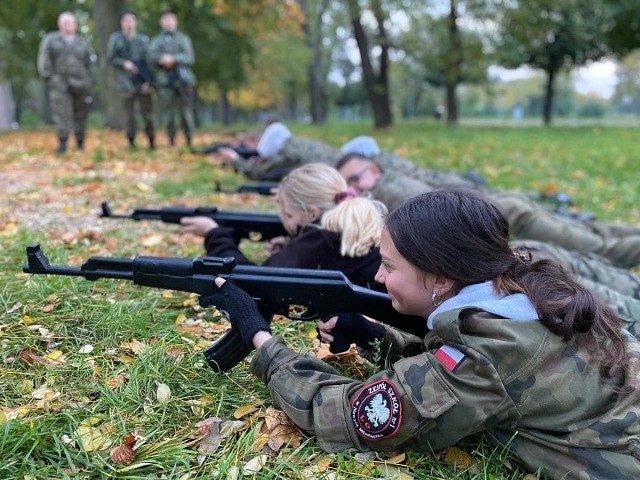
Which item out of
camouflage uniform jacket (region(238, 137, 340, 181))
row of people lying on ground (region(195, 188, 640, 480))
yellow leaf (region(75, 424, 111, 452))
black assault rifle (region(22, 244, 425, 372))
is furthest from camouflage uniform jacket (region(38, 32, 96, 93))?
row of people lying on ground (region(195, 188, 640, 480))

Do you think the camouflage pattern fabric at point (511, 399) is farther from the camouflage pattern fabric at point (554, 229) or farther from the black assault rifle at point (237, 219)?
the camouflage pattern fabric at point (554, 229)

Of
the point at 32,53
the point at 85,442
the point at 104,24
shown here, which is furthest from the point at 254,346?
the point at 32,53

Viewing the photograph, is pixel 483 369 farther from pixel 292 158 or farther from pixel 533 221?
pixel 292 158

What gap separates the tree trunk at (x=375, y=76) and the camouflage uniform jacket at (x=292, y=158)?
510 inches

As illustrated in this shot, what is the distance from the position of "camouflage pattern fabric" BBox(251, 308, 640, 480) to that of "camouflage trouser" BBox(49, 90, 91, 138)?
9.89 meters

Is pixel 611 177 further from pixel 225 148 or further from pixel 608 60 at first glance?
pixel 608 60

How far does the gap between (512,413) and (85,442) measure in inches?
63.4

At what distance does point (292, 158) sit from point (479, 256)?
569cm

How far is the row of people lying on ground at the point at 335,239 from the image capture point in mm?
3133

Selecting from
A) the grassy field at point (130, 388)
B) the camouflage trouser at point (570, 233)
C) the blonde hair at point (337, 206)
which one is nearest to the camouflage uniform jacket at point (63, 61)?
the grassy field at point (130, 388)

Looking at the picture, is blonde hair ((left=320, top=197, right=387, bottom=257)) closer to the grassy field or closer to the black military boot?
the grassy field

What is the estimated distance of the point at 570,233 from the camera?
518cm

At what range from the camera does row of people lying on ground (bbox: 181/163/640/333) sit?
313cm

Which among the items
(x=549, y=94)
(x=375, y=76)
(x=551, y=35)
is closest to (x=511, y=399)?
(x=375, y=76)
